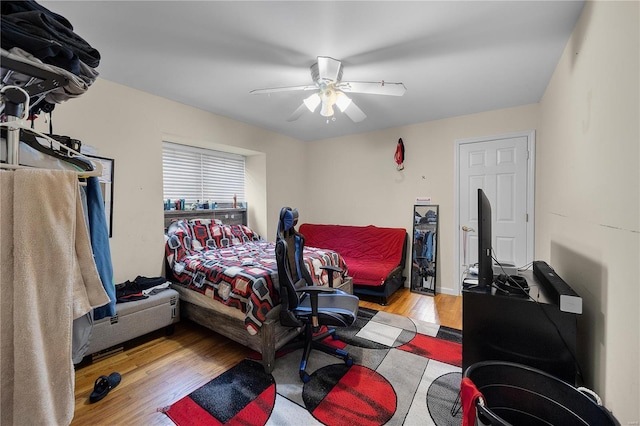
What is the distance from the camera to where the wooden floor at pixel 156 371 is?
5.23 feet

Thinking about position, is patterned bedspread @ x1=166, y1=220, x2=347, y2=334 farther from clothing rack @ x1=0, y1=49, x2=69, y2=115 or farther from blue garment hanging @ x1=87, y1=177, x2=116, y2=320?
clothing rack @ x1=0, y1=49, x2=69, y2=115

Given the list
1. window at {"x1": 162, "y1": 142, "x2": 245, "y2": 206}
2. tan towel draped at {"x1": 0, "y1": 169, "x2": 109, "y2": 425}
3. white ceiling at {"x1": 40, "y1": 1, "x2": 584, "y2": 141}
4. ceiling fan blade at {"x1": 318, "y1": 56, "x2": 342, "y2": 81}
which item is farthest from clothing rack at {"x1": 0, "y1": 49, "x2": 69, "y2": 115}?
window at {"x1": 162, "y1": 142, "x2": 245, "y2": 206}

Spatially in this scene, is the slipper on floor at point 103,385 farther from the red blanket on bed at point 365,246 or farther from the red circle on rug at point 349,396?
the red blanket on bed at point 365,246

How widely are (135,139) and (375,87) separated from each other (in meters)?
2.47

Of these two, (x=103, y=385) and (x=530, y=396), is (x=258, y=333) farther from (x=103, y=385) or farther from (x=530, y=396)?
(x=530, y=396)

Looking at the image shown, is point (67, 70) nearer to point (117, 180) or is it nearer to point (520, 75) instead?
point (117, 180)

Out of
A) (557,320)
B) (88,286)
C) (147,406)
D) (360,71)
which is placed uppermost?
(360,71)

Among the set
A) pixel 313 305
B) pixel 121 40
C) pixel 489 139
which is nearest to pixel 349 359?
pixel 313 305

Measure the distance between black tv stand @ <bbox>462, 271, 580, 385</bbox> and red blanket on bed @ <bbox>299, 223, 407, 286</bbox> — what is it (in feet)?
5.82

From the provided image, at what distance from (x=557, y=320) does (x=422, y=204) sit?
2.66m

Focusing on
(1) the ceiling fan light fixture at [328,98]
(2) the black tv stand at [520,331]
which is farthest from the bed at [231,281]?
(1) the ceiling fan light fixture at [328,98]

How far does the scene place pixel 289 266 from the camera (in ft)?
7.06

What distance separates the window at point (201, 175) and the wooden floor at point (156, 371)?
1.82 m

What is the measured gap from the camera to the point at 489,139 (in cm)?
334
